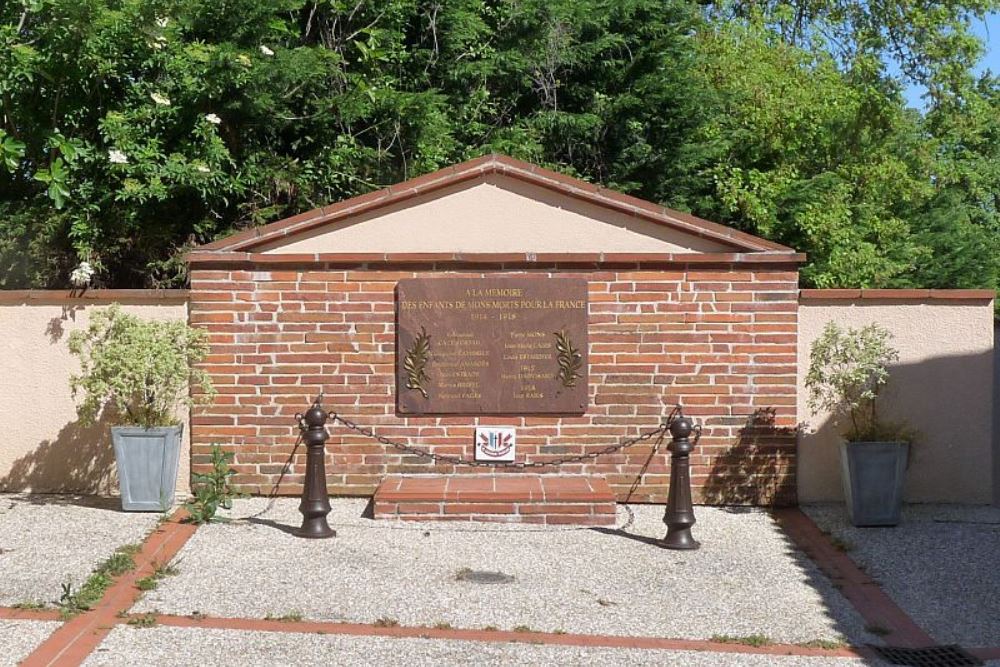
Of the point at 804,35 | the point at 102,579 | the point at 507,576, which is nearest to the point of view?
the point at 102,579

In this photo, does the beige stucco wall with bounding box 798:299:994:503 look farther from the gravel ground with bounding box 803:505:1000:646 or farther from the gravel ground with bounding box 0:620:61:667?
the gravel ground with bounding box 0:620:61:667

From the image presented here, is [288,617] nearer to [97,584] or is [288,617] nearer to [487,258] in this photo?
[97,584]

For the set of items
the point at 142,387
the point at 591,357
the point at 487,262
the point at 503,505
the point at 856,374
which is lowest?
the point at 503,505

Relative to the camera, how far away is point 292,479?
9.44 m

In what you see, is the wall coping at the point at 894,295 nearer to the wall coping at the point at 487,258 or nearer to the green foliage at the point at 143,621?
Result: the wall coping at the point at 487,258

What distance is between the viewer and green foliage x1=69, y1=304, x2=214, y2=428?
870cm

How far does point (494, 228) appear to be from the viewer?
30.8 ft

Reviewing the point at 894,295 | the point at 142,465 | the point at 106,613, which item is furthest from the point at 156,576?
the point at 894,295

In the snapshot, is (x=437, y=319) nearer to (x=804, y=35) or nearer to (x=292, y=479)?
(x=292, y=479)

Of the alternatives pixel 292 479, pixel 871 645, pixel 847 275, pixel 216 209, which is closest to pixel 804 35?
pixel 847 275

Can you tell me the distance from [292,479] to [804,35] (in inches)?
724

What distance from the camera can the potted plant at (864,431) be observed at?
28.8ft

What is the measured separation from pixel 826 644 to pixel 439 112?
10.7 meters

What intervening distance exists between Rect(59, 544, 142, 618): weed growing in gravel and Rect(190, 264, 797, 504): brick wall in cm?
203
